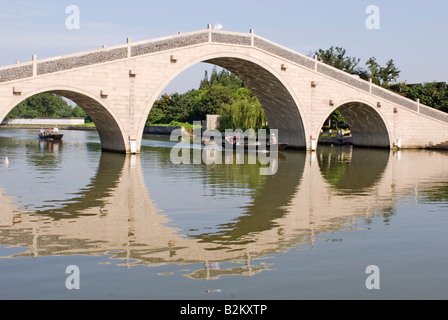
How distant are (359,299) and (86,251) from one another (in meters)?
3.53

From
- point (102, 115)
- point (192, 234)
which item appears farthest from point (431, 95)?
point (192, 234)

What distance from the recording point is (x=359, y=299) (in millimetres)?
5430

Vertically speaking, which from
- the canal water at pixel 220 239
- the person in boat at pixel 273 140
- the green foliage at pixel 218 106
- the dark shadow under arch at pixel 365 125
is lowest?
the canal water at pixel 220 239

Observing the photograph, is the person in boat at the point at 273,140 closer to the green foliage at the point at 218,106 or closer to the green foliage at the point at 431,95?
the green foliage at the point at 218,106

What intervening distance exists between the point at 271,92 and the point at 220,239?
23369mm

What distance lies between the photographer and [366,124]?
34.9 meters

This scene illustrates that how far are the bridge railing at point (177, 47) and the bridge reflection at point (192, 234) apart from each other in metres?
6.81

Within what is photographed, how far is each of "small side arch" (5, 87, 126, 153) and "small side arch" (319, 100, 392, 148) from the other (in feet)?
44.0

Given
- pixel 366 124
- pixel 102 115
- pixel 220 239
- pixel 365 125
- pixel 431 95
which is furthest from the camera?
pixel 431 95

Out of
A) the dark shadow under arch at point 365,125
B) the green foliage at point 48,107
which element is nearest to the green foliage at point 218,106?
the dark shadow under arch at point 365,125

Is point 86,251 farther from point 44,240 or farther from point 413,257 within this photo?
point 413,257

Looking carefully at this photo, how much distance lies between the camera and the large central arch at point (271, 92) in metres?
26.8

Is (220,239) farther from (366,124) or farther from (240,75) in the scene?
(366,124)
